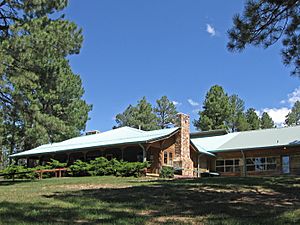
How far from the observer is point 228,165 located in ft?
109

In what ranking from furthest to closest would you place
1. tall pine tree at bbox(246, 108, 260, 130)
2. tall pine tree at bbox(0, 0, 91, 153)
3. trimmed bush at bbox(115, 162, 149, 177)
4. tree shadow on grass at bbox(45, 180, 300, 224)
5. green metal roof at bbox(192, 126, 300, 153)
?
tall pine tree at bbox(246, 108, 260, 130) → green metal roof at bbox(192, 126, 300, 153) → trimmed bush at bbox(115, 162, 149, 177) → tall pine tree at bbox(0, 0, 91, 153) → tree shadow on grass at bbox(45, 180, 300, 224)

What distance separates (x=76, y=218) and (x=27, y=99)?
11.8 m

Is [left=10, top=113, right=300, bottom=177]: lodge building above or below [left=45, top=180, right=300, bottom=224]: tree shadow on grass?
above

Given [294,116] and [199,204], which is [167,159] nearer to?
[199,204]

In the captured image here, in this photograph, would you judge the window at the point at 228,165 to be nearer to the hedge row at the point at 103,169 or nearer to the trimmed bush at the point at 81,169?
the hedge row at the point at 103,169

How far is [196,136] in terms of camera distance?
134 ft

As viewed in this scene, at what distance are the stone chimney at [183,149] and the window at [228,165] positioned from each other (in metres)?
5.03

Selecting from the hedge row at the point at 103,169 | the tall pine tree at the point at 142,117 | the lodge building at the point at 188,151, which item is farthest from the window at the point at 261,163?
the tall pine tree at the point at 142,117

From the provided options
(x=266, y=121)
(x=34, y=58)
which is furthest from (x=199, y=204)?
(x=266, y=121)

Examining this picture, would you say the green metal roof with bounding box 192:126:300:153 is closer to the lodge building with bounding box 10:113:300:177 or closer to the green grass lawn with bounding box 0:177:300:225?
the lodge building with bounding box 10:113:300:177

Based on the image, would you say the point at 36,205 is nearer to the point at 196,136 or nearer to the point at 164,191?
the point at 164,191

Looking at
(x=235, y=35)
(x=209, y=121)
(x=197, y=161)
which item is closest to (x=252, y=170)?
(x=197, y=161)

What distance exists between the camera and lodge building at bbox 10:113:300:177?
2777 cm

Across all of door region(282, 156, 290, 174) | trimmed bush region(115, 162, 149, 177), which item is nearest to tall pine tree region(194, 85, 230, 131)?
door region(282, 156, 290, 174)
